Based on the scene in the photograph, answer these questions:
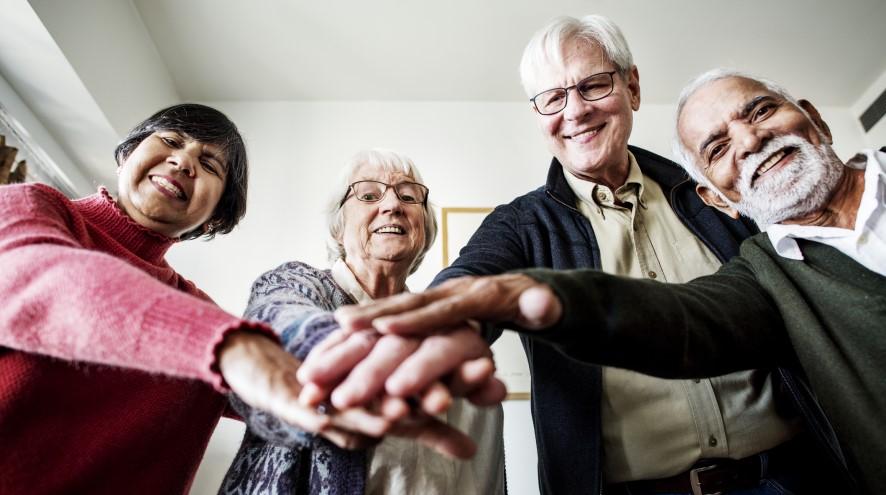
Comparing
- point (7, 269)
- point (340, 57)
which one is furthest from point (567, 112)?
point (340, 57)

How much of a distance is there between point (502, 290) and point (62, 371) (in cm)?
63

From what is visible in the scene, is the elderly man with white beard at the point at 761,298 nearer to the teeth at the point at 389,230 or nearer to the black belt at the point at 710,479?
the black belt at the point at 710,479

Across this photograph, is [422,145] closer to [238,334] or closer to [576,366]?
[576,366]

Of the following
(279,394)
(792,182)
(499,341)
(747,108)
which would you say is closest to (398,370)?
(279,394)

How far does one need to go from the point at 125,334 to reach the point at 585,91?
1.12 m

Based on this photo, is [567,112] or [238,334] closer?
[238,334]

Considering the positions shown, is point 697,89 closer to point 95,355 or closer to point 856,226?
point 856,226

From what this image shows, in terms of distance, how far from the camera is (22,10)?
56.7 inches

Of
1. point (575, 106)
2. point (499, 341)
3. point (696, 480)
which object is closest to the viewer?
point (696, 480)

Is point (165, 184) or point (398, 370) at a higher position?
point (165, 184)

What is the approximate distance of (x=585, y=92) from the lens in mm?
1231

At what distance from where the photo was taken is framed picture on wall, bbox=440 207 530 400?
69.8 inches

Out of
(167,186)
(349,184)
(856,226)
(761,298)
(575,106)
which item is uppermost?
(575,106)

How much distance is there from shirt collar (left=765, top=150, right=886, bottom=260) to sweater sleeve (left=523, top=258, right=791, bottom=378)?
0.31ft
